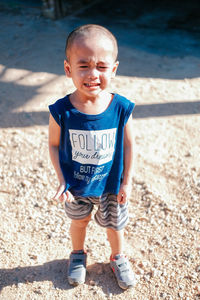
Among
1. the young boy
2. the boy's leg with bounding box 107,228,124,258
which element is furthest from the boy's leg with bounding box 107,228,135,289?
the young boy

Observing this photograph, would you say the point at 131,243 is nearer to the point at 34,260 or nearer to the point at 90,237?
the point at 90,237

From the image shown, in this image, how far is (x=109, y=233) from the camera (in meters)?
2.08

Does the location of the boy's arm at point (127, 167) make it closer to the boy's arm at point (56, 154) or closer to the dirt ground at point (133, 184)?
the boy's arm at point (56, 154)

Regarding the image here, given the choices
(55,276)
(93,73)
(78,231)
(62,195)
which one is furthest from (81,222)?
(93,73)

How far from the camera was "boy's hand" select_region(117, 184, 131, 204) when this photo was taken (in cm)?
181

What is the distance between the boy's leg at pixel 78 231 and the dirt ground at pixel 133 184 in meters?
0.21

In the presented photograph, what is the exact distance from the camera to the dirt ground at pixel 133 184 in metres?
2.17

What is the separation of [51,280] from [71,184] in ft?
2.53

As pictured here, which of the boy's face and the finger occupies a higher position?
the boy's face

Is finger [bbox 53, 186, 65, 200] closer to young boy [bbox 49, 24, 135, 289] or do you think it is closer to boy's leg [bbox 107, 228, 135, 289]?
young boy [bbox 49, 24, 135, 289]

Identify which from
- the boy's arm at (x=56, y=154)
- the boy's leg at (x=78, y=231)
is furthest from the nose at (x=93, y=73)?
the boy's leg at (x=78, y=231)

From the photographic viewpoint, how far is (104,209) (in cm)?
189

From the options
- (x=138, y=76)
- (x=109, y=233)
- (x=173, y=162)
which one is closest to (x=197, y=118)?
(x=173, y=162)

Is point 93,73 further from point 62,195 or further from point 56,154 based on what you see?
point 62,195
